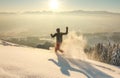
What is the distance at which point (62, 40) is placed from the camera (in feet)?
51.0

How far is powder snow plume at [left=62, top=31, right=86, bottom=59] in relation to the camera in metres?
14.6

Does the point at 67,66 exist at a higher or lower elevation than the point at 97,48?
higher

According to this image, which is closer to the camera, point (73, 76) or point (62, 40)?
point (73, 76)

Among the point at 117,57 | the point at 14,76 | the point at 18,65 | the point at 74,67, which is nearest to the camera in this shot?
the point at 14,76

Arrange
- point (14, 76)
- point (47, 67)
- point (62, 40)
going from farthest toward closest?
1. point (62, 40)
2. point (47, 67)
3. point (14, 76)

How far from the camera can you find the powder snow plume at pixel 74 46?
14.6 m

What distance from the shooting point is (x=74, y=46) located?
16000mm

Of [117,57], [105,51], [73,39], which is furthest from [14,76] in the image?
[105,51]

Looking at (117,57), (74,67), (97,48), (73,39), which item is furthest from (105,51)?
(74,67)

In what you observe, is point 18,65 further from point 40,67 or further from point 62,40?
point 62,40

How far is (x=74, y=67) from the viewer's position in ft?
34.4

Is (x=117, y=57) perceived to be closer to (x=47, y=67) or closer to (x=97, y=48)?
(x=97, y=48)

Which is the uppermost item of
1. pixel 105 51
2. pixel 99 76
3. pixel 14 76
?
pixel 14 76

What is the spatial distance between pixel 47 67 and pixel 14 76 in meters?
2.20
